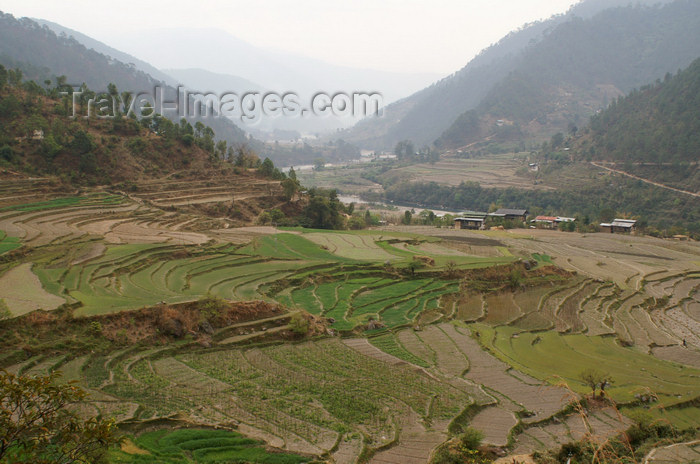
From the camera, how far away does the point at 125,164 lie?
1628 inches

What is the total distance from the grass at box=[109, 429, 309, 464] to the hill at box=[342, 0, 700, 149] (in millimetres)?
121195

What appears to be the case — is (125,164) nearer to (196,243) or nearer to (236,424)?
(196,243)

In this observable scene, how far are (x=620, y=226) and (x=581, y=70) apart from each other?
122m

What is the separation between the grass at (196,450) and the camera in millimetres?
9156

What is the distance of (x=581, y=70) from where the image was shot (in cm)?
15288

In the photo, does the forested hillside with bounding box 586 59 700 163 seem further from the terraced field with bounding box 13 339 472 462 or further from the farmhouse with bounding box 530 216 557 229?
the terraced field with bounding box 13 339 472 462

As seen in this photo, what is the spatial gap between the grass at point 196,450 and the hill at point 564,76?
121 meters

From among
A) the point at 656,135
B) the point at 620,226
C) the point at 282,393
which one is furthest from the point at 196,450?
the point at 656,135

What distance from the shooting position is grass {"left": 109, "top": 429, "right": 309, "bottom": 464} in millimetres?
9156

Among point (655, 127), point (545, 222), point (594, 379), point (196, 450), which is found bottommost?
point (594, 379)

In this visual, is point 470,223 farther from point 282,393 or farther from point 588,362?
point 282,393

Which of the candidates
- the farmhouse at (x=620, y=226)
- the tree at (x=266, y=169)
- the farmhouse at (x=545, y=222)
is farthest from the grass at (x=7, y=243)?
the farmhouse at (x=620, y=226)

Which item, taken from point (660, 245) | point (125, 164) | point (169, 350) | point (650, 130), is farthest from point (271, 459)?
point (650, 130)

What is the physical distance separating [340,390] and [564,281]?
21.9 metres
